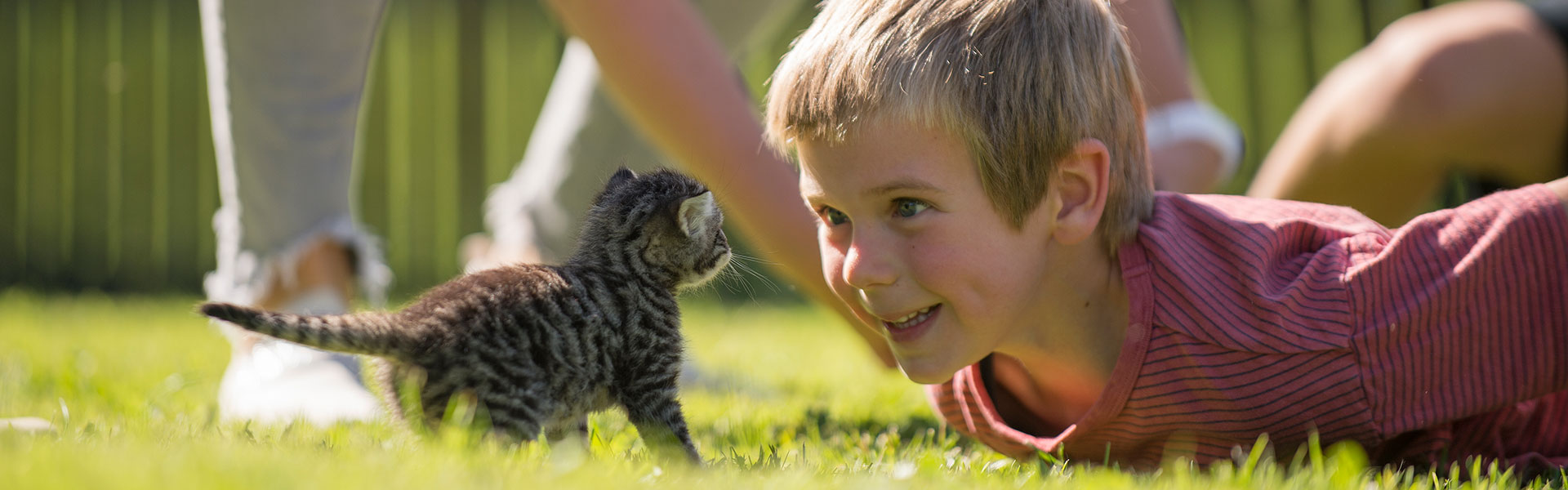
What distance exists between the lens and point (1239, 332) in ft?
7.43

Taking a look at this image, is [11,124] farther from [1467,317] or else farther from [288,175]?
[1467,317]

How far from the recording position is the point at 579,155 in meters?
3.93

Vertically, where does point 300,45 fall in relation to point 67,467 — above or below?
above

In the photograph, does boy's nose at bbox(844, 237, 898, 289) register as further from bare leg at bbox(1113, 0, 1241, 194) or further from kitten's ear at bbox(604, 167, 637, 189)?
bare leg at bbox(1113, 0, 1241, 194)

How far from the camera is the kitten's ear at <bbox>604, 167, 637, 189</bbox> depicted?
229cm

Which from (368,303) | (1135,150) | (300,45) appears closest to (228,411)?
(368,303)

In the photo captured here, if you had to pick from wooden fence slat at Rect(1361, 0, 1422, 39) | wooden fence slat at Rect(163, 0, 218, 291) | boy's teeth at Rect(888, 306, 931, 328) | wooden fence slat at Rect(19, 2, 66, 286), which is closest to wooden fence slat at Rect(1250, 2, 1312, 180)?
wooden fence slat at Rect(1361, 0, 1422, 39)

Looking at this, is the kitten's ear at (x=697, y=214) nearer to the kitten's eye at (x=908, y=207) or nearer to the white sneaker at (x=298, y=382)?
the kitten's eye at (x=908, y=207)

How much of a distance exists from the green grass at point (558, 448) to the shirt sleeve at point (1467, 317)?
17 centimetres

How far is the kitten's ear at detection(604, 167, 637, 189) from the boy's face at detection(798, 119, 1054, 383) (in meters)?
0.34

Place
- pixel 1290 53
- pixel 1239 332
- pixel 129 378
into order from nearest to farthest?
pixel 1239 332 < pixel 129 378 < pixel 1290 53

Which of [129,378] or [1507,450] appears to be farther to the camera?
[129,378]

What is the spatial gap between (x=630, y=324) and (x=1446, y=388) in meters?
1.54

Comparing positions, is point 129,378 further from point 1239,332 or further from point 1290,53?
point 1290,53
